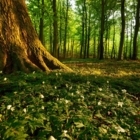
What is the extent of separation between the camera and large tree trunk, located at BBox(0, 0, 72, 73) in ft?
26.2

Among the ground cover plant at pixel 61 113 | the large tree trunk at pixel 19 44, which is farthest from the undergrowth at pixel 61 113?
the large tree trunk at pixel 19 44

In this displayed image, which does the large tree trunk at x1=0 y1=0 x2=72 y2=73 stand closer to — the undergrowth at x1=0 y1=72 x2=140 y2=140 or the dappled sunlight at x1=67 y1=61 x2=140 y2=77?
the undergrowth at x1=0 y1=72 x2=140 y2=140

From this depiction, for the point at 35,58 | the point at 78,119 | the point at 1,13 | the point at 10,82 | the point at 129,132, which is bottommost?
the point at 129,132

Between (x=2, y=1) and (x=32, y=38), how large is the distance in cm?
167

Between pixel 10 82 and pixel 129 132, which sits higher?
pixel 10 82

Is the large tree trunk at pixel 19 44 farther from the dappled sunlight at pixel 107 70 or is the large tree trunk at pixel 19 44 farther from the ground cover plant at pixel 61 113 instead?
the dappled sunlight at pixel 107 70

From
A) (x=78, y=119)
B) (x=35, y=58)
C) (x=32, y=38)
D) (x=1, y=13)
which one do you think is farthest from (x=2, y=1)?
(x=78, y=119)

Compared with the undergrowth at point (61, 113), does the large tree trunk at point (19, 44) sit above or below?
above

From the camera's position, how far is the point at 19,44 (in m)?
8.41

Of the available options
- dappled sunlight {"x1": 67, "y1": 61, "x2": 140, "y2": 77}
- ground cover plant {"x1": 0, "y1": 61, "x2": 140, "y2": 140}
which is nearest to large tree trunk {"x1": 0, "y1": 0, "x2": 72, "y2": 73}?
ground cover plant {"x1": 0, "y1": 61, "x2": 140, "y2": 140}

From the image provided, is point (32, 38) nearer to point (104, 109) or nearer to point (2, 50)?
point (2, 50)

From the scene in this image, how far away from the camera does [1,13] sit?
334 inches

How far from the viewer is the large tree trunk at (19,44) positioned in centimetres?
798

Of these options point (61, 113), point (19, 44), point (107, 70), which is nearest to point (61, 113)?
point (61, 113)
